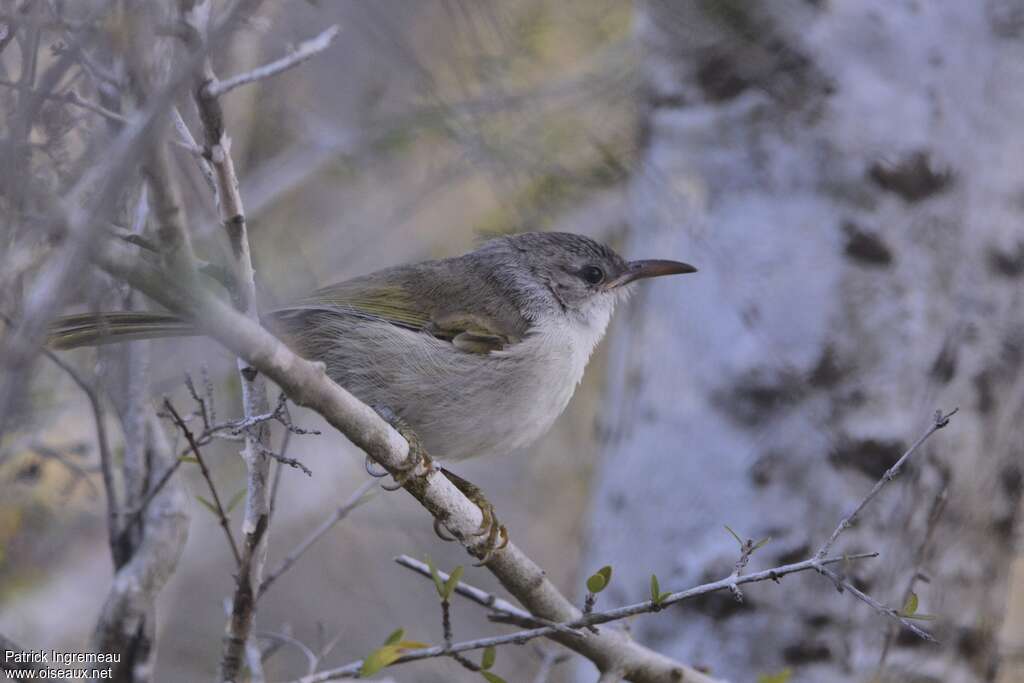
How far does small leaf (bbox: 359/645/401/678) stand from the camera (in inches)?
98.7

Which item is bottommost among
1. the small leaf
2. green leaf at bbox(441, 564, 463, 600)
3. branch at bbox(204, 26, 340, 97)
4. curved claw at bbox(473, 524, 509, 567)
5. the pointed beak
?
the small leaf

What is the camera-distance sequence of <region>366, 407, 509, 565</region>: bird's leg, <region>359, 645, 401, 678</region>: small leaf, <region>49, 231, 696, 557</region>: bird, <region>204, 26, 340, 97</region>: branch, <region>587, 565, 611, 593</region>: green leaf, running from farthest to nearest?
<region>49, 231, 696, 557</region>: bird < <region>366, 407, 509, 565</region>: bird's leg < <region>587, 565, 611, 593</region>: green leaf < <region>359, 645, 401, 678</region>: small leaf < <region>204, 26, 340, 97</region>: branch

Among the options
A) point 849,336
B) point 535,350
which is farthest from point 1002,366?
point 535,350

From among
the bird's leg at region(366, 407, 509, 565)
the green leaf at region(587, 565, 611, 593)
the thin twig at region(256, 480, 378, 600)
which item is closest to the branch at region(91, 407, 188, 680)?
the thin twig at region(256, 480, 378, 600)

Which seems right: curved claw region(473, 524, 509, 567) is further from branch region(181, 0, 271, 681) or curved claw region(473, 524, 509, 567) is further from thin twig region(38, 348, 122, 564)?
thin twig region(38, 348, 122, 564)

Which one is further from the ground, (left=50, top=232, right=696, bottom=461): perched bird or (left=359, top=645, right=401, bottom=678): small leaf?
(left=50, top=232, right=696, bottom=461): perched bird

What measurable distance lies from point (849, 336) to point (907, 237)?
494 mm

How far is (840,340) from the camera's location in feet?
13.8

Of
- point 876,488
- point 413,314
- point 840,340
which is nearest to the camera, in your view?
point 876,488

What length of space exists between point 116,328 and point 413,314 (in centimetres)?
126

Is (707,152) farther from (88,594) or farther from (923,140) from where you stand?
(88,594)

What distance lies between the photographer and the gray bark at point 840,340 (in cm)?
407

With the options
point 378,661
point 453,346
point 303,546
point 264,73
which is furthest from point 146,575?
point 264,73

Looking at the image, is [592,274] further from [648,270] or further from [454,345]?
[454,345]
